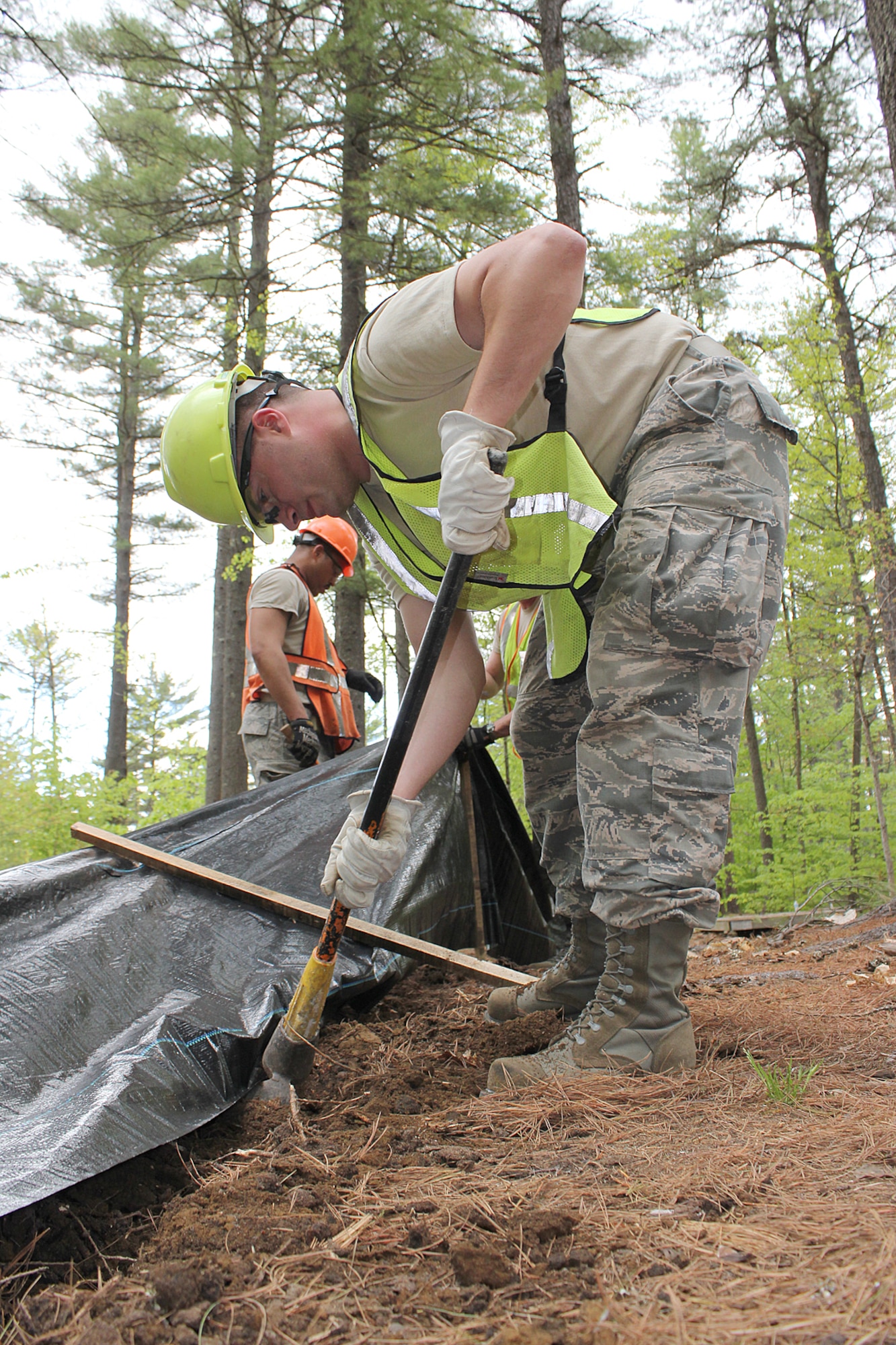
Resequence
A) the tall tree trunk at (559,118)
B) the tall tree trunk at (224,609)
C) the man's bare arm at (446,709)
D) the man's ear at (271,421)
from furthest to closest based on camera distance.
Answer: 1. the tall tree trunk at (224,609)
2. the tall tree trunk at (559,118)
3. the man's ear at (271,421)
4. the man's bare arm at (446,709)

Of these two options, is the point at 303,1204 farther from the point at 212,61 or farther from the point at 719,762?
the point at 212,61

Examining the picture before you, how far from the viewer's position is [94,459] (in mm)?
15273

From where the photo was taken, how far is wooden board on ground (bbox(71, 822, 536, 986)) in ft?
7.98

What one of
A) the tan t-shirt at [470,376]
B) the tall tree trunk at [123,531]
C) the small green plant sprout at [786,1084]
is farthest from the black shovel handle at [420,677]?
the tall tree trunk at [123,531]

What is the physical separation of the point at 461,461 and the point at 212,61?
6928 millimetres

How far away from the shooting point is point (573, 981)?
86.8 inches

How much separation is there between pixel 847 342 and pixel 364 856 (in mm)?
7911

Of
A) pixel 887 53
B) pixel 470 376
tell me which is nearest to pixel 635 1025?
pixel 470 376

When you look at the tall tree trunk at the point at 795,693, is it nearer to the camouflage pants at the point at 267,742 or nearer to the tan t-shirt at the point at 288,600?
the tan t-shirt at the point at 288,600

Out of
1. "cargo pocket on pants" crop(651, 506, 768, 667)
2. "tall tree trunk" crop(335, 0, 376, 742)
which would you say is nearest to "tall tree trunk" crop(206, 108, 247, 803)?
"tall tree trunk" crop(335, 0, 376, 742)

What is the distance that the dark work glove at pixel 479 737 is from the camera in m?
3.31

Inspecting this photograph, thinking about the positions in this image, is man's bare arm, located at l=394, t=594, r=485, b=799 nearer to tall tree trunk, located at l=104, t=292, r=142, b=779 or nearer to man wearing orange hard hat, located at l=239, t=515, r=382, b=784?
man wearing orange hard hat, located at l=239, t=515, r=382, b=784

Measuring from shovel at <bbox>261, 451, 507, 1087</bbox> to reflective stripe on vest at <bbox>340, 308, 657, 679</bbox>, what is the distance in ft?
0.41

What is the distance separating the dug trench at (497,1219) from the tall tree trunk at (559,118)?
6.16 m
